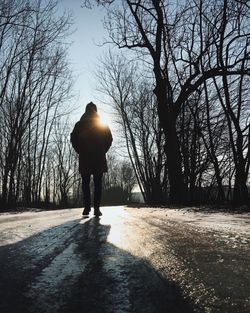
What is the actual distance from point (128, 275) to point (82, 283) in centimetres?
20

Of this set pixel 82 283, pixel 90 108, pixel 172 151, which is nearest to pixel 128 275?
pixel 82 283

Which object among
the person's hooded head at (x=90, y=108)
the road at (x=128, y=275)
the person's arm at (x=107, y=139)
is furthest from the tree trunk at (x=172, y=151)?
the road at (x=128, y=275)

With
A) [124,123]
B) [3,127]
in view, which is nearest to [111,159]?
[124,123]

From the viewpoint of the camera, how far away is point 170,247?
2.25m

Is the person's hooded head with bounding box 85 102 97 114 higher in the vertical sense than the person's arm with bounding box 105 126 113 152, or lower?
higher

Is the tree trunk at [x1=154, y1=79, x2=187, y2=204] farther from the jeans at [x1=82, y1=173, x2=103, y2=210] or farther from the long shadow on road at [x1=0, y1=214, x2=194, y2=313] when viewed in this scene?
the long shadow on road at [x1=0, y1=214, x2=194, y2=313]

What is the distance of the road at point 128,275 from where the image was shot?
1.11m

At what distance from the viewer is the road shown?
3.64 feet

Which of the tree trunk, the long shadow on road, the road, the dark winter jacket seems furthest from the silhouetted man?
the tree trunk

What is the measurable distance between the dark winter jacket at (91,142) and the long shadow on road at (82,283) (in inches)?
177

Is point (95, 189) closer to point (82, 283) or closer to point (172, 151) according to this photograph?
point (82, 283)

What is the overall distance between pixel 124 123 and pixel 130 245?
27.6 m

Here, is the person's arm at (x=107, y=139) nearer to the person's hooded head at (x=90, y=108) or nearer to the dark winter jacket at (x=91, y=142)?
the dark winter jacket at (x=91, y=142)

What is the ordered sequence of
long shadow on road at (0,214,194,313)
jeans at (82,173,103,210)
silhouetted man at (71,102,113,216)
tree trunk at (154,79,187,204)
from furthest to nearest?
tree trunk at (154,79,187,204) → silhouetted man at (71,102,113,216) → jeans at (82,173,103,210) → long shadow on road at (0,214,194,313)
